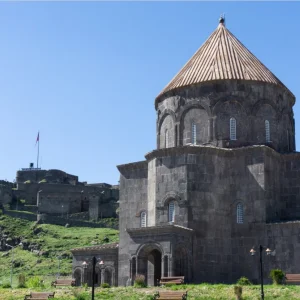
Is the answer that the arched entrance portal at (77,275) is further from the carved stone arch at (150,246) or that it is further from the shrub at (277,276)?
the shrub at (277,276)

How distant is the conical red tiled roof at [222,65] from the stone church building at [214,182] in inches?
2.4

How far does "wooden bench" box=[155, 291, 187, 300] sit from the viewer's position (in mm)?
20344

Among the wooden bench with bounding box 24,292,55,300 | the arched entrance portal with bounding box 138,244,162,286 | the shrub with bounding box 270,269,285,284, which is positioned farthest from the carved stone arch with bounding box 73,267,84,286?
the shrub with bounding box 270,269,285,284

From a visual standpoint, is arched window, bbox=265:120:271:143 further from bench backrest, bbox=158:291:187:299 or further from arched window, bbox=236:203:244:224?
bench backrest, bbox=158:291:187:299

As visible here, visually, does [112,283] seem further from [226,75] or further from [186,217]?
[226,75]

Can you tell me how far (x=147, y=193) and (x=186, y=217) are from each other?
10.9 ft

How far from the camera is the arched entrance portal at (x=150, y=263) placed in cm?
2591

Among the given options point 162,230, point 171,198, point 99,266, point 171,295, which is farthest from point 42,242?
point 171,295

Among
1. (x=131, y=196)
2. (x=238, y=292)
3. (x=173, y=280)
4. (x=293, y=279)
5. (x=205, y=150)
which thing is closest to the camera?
(x=238, y=292)

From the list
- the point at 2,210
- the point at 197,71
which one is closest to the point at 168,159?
the point at 197,71

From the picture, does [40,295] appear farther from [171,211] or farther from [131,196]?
[131,196]

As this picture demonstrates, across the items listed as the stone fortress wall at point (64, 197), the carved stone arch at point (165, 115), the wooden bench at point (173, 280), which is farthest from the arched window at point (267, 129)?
the stone fortress wall at point (64, 197)

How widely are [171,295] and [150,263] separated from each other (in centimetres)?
676

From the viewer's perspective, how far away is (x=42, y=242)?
50688 millimetres
